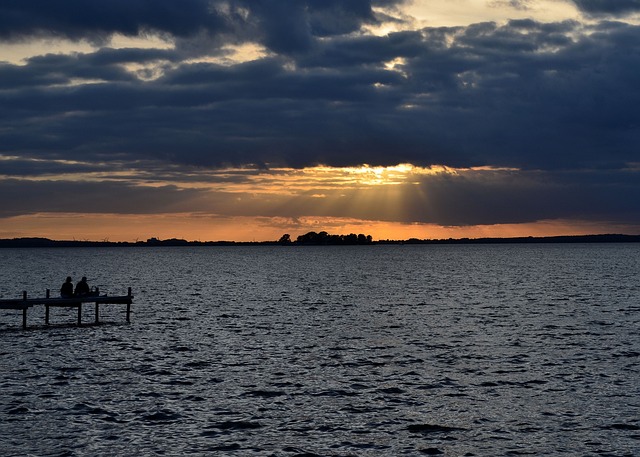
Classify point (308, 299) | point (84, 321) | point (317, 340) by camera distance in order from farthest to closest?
1. point (308, 299)
2. point (84, 321)
3. point (317, 340)

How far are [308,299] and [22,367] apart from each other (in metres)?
51.4

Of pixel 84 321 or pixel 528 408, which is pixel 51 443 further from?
pixel 84 321

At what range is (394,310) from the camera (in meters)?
71.7

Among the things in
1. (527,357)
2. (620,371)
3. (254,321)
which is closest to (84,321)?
(254,321)

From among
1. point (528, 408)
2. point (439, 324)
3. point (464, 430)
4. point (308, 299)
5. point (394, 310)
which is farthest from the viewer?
point (308, 299)

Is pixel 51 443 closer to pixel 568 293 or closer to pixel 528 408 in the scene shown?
pixel 528 408

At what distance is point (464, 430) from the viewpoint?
25.7 m

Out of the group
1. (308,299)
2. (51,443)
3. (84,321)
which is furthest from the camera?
(308,299)

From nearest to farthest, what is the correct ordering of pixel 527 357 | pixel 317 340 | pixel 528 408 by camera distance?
pixel 528 408 → pixel 527 357 → pixel 317 340

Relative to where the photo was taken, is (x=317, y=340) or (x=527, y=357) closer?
(x=527, y=357)

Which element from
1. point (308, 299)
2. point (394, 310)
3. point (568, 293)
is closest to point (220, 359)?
point (394, 310)

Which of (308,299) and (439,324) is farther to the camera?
(308,299)

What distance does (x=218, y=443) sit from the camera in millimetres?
24047

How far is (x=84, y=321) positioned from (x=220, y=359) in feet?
86.6
